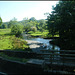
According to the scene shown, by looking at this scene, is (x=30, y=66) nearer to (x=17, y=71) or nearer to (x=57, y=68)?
(x=17, y=71)

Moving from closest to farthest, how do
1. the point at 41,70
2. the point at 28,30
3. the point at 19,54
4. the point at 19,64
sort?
the point at 41,70 < the point at 19,64 < the point at 19,54 < the point at 28,30

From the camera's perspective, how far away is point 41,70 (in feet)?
15.4

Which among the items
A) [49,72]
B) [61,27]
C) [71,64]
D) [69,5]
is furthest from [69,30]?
[49,72]

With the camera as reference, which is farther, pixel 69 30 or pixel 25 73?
pixel 69 30

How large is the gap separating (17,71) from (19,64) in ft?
1.31

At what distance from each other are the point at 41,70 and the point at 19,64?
135 centimetres

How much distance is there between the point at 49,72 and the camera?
4.77 meters

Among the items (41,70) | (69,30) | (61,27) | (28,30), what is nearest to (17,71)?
(41,70)

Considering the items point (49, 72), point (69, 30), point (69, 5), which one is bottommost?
point (49, 72)

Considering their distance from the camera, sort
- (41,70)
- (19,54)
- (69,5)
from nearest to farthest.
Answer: (41,70), (19,54), (69,5)

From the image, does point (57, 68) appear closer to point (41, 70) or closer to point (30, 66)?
point (41, 70)

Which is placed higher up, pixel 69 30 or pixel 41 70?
pixel 69 30

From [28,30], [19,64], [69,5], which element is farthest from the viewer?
[28,30]

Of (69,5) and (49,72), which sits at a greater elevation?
(69,5)
